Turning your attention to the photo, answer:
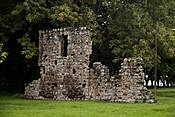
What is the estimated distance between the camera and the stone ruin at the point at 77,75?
957 inches

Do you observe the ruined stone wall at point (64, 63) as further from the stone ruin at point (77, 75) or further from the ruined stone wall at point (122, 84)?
the ruined stone wall at point (122, 84)

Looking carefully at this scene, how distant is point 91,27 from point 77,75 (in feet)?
20.6

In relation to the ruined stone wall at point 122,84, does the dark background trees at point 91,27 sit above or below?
above

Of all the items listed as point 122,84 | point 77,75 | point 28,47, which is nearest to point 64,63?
point 77,75

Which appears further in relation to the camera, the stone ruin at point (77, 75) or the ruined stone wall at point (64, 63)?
the ruined stone wall at point (64, 63)

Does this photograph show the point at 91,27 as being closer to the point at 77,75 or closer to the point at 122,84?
the point at 77,75

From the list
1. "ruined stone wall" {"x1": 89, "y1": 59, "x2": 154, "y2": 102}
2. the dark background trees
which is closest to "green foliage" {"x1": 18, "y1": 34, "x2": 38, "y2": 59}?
the dark background trees

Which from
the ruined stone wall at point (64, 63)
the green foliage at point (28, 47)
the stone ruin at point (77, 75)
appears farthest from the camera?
the green foliage at point (28, 47)

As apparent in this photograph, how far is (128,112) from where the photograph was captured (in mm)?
18453

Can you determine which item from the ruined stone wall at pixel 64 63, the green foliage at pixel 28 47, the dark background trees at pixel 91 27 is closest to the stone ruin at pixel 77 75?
the ruined stone wall at pixel 64 63

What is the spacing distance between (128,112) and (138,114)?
0.76 metres

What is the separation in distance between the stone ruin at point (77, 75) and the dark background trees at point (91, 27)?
146 cm

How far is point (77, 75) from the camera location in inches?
1046

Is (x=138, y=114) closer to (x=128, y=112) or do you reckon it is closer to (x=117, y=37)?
(x=128, y=112)
